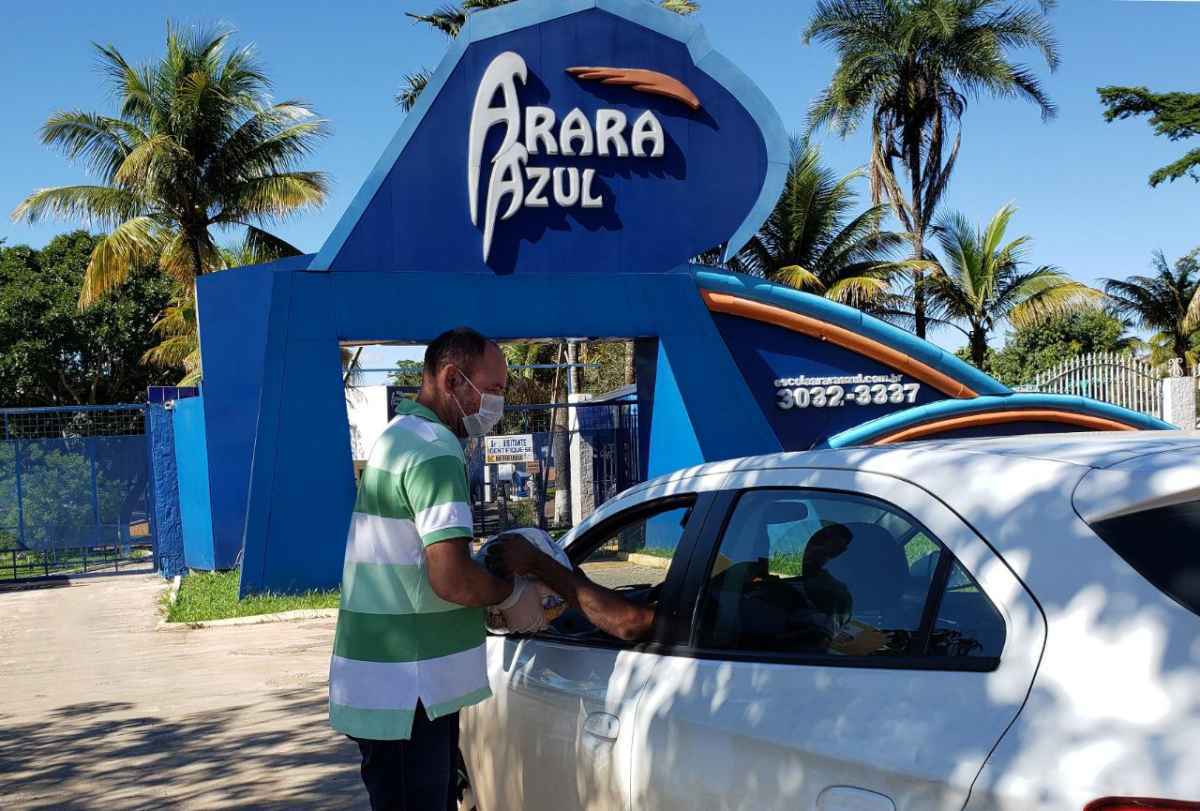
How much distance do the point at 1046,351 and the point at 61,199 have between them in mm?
25787

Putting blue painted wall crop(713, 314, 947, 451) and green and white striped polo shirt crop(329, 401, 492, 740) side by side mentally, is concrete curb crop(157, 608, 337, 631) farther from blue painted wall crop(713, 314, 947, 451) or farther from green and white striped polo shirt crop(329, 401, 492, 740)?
green and white striped polo shirt crop(329, 401, 492, 740)

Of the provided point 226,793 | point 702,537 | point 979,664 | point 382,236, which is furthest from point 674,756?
point 382,236

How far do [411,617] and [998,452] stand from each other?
5.05ft

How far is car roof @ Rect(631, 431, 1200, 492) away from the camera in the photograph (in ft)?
8.31

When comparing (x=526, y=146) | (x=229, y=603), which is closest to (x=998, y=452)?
(x=229, y=603)

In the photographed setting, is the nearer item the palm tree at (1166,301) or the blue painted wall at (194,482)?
the blue painted wall at (194,482)

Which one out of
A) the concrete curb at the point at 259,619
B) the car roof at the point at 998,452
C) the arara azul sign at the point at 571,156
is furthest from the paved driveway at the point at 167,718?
the arara azul sign at the point at 571,156

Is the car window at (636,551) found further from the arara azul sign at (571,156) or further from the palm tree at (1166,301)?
the palm tree at (1166,301)

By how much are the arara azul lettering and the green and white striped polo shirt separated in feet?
34.8

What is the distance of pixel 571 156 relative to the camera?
45.7ft

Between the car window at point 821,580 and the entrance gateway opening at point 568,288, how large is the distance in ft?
34.0

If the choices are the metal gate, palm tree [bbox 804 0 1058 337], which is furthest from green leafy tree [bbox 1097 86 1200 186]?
the metal gate

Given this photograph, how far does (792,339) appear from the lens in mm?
14961

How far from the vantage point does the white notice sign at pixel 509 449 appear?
16.8 m
